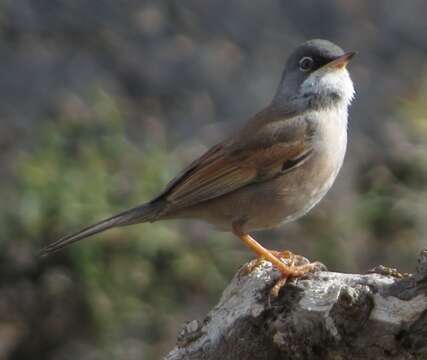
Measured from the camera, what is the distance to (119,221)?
6719 millimetres

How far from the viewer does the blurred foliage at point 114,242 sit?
9.02 meters

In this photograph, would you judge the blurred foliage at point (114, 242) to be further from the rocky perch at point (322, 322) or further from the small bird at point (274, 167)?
the rocky perch at point (322, 322)

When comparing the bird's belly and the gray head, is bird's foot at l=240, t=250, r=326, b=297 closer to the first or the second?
the bird's belly

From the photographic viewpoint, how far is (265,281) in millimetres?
5664

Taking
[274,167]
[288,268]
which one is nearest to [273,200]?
[274,167]

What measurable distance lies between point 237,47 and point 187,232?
13.1ft

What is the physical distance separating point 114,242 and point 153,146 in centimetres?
149

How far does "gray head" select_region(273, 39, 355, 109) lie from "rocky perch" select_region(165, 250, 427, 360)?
1.90 meters

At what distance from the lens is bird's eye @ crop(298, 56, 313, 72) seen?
23.9 feet

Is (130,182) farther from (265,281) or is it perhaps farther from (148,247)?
(265,281)

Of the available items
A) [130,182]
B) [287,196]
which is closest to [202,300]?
[130,182]

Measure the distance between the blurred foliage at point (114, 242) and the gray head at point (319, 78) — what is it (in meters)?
2.45

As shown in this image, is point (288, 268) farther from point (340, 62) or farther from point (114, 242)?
point (114, 242)

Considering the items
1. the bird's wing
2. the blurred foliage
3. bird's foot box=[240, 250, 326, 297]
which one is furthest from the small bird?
the blurred foliage
